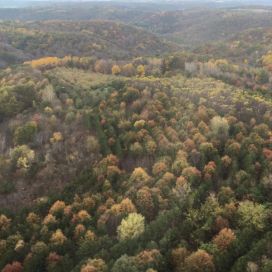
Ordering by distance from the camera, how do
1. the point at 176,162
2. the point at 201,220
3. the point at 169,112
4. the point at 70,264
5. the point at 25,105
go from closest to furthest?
the point at 70,264 < the point at 201,220 < the point at 176,162 < the point at 169,112 < the point at 25,105

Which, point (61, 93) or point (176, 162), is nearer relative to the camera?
point (176, 162)

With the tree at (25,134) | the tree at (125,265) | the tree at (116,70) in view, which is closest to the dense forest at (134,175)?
the tree at (125,265)

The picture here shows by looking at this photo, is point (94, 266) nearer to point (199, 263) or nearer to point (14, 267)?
point (14, 267)

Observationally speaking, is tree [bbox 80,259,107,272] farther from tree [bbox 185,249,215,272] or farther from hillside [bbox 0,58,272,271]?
tree [bbox 185,249,215,272]

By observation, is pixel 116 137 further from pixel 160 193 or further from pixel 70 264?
pixel 70 264

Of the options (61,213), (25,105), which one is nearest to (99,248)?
(61,213)

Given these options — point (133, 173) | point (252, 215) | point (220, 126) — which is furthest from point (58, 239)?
point (220, 126)
